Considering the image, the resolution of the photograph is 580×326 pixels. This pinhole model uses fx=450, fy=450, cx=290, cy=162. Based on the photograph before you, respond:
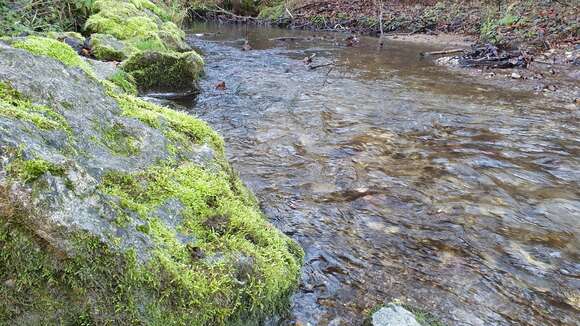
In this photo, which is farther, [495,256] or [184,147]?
[495,256]

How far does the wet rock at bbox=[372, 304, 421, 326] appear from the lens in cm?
242

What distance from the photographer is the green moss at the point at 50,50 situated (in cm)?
294

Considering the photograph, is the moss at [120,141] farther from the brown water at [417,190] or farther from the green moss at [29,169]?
the brown water at [417,190]

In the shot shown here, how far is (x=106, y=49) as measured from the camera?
7.97 m

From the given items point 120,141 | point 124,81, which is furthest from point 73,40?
point 120,141

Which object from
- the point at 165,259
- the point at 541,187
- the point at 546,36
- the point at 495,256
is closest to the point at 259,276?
the point at 165,259

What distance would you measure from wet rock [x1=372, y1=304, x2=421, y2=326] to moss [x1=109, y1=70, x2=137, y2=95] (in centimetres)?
479

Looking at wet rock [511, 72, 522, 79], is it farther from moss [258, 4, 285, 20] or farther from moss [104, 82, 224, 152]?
moss [258, 4, 285, 20]

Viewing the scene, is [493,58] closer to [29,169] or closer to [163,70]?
[163,70]

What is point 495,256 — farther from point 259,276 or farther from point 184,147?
point 184,147

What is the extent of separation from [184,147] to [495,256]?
7.95 feet

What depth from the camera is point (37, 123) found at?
2.11 m

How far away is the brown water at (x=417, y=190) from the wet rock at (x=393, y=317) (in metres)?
0.18

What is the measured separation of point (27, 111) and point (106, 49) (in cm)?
630
